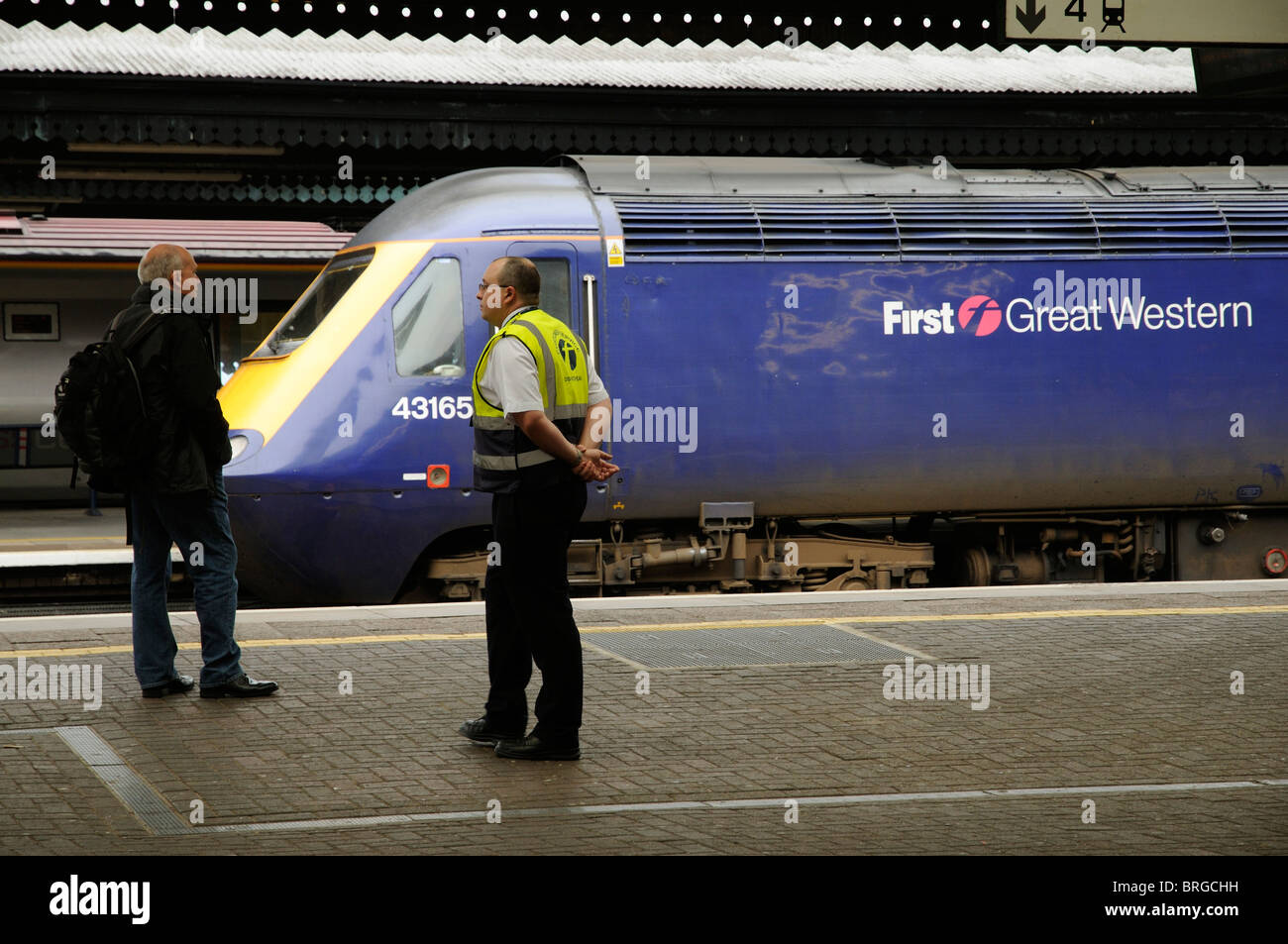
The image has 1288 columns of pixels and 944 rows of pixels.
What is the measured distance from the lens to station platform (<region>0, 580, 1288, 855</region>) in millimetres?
5098

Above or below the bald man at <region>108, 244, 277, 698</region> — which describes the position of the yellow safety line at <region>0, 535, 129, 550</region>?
below

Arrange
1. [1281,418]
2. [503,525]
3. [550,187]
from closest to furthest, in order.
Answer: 1. [503,525]
2. [550,187]
3. [1281,418]

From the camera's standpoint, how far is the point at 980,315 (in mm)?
10930

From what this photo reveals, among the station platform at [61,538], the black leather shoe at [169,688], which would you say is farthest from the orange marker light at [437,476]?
the station platform at [61,538]

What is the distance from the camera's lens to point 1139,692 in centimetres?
712

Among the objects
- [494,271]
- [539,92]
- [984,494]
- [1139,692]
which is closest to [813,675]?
[1139,692]

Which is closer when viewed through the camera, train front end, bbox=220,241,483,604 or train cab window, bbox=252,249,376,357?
train front end, bbox=220,241,483,604

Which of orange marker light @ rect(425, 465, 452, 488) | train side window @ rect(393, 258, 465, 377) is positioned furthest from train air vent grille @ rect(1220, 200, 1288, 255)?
orange marker light @ rect(425, 465, 452, 488)

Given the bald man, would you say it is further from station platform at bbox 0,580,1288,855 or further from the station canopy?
the station canopy

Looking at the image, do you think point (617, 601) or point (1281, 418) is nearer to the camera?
point (617, 601)

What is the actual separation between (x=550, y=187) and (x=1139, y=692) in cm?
538

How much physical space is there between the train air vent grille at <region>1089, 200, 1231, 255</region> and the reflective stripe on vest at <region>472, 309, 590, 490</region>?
628cm

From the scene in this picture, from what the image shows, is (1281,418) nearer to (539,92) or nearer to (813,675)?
(813,675)

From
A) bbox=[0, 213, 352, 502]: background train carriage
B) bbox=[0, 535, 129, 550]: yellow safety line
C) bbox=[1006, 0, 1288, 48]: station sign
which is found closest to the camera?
bbox=[1006, 0, 1288, 48]: station sign
